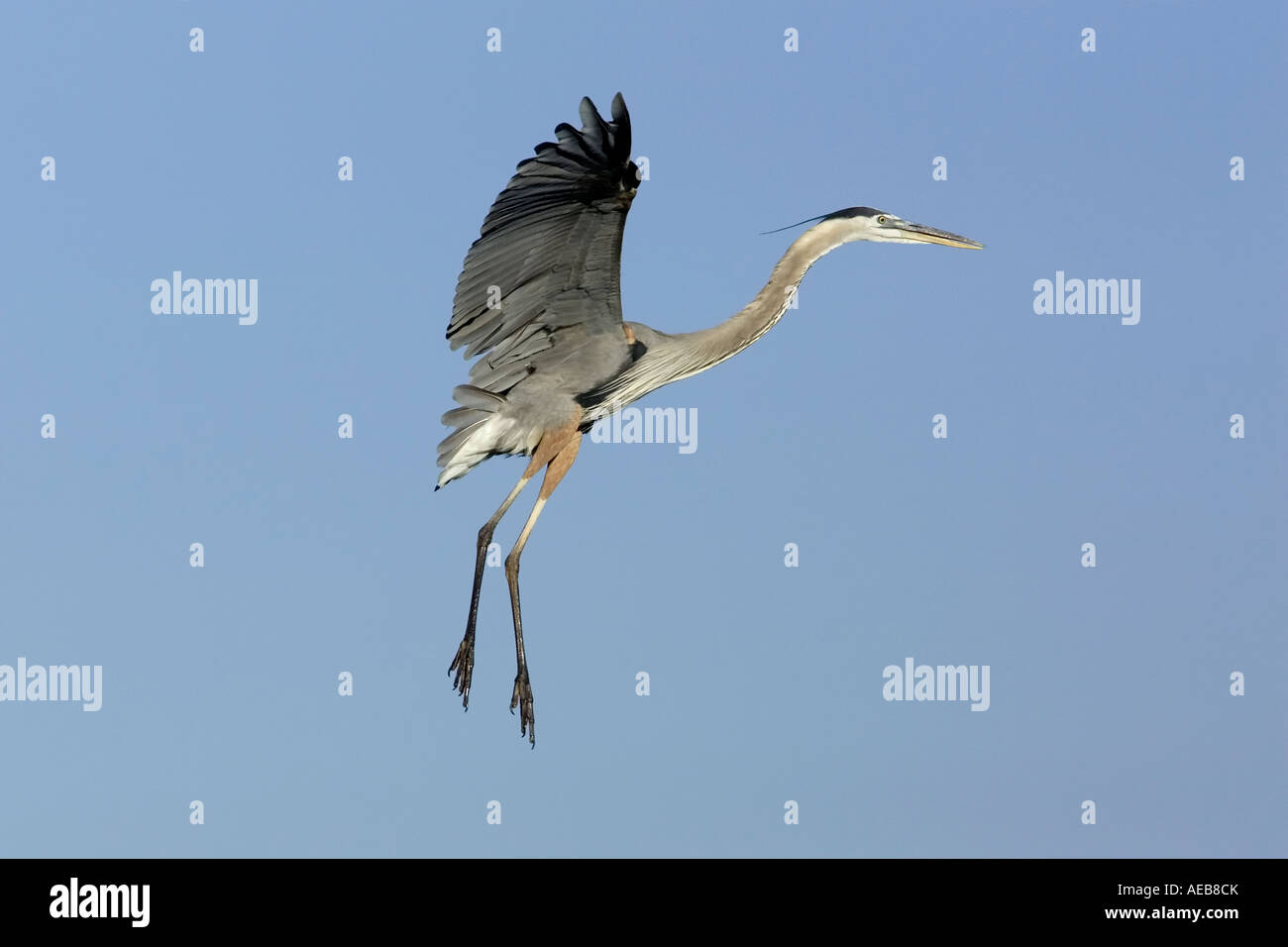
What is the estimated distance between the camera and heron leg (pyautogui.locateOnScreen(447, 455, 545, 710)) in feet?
43.4

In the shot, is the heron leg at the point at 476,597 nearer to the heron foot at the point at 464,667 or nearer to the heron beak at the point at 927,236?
the heron foot at the point at 464,667

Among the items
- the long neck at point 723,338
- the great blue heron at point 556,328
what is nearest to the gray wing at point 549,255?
the great blue heron at point 556,328

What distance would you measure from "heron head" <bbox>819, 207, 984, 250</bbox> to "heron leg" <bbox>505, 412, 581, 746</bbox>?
269cm

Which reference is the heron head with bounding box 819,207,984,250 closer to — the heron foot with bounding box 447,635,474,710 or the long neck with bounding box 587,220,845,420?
the long neck with bounding box 587,220,845,420

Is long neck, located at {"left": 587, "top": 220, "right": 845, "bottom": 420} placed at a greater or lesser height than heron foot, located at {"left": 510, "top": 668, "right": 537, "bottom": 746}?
greater

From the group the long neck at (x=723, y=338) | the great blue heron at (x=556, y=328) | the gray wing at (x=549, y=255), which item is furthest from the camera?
the long neck at (x=723, y=338)

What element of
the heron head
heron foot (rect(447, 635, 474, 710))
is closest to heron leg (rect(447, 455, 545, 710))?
heron foot (rect(447, 635, 474, 710))

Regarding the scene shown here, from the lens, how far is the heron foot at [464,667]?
13.2m

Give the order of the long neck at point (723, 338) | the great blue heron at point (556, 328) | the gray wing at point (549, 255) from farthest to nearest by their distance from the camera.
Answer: the long neck at point (723, 338) → the great blue heron at point (556, 328) → the gray wing at point (549, 255)

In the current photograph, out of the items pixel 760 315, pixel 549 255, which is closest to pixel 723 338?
pixel 760 315

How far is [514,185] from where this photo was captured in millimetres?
12602

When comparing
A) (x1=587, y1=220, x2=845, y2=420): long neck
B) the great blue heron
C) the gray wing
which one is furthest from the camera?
(x1=587, y1=220, x2=845, y2=420): long neck

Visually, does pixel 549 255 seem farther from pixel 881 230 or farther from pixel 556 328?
pixel 881 230
